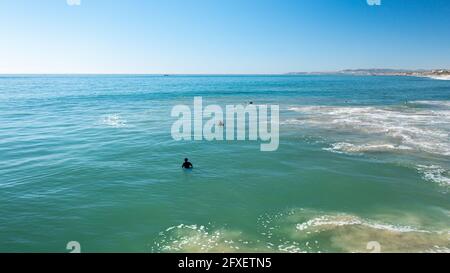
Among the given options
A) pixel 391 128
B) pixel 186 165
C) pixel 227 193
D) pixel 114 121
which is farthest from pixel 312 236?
pixel 114 121

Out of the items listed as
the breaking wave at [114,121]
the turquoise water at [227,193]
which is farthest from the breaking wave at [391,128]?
the breaking wave at [114,121]

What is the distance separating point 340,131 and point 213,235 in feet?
81.3

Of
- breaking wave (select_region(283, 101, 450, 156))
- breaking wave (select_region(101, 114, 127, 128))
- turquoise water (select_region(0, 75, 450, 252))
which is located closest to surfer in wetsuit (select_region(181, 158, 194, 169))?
turquoise water (select_region(0, 75, 450, 252))

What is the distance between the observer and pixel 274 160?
1004 inches

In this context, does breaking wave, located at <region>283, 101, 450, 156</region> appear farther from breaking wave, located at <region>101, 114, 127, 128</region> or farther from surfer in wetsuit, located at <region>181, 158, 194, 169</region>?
breaking wave, located at <region>101, 114, 127, 128</region>

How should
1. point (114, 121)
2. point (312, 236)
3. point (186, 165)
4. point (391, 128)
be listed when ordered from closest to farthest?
point (312, 236), point (186, 165), point (391, 128), point (114, 121)

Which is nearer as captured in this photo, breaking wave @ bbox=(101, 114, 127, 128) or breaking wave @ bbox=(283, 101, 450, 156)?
breaking wave @ bbox=(283, 101, 450, 156)

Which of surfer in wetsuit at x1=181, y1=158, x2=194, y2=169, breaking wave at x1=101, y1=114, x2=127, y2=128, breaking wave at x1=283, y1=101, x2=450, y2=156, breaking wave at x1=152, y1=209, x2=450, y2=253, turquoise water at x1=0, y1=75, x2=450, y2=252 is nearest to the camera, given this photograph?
breaking wave at x1=152, y1=209, x2=450, y2=253

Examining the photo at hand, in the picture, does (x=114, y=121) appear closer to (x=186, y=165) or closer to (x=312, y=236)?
(x=186, y=165)

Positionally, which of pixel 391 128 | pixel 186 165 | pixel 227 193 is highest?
pixel 391 128

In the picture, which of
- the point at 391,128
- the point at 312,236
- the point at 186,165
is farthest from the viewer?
the point at 391,128
